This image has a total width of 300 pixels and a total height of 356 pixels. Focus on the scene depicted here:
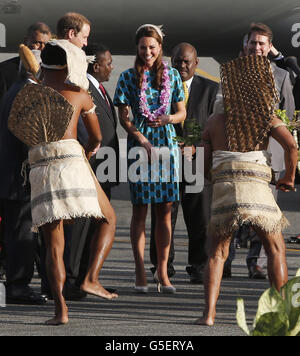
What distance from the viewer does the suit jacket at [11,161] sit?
5828 millimetres

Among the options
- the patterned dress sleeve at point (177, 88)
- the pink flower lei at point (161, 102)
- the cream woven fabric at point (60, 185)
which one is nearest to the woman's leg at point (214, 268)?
the cream woven fabric at point (60, 185)

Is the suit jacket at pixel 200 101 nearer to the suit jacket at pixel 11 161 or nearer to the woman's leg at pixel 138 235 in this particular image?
the woman's leg at pixel 138 235

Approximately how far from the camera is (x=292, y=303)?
2184 millimetres

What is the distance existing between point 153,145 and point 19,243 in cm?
122

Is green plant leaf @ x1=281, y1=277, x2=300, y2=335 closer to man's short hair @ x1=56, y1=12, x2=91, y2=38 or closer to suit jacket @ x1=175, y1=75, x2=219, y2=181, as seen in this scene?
man's short hair @ x1=56, y1=12, x2=91, y2=38

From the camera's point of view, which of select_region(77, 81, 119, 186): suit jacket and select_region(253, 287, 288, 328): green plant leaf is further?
select_region(77, 81, 119, 186): suit jacket

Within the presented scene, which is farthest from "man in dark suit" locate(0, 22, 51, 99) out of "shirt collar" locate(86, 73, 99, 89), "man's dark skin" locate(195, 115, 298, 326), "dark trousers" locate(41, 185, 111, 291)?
"man's dark skin" locate(195, 115, 298, 326)

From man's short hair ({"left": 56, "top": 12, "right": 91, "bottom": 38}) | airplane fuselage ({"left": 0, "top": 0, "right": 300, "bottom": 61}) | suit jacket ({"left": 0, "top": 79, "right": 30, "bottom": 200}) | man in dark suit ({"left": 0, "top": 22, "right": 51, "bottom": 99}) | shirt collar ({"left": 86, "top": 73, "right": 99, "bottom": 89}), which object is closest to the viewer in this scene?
suit jacket ({"left": 0, "top": 79, "right": 30, "bottom": 200})

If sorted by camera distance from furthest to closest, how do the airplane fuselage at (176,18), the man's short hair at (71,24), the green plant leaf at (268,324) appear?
the airplane fuselage at (176,18) < the man's short hair at (71,24) < the green plant leaf at (268,324)

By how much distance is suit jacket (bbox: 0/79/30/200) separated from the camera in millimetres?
5828

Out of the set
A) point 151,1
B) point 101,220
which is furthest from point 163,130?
point 151,1

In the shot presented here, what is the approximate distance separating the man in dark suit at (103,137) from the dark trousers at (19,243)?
0.36 meters
